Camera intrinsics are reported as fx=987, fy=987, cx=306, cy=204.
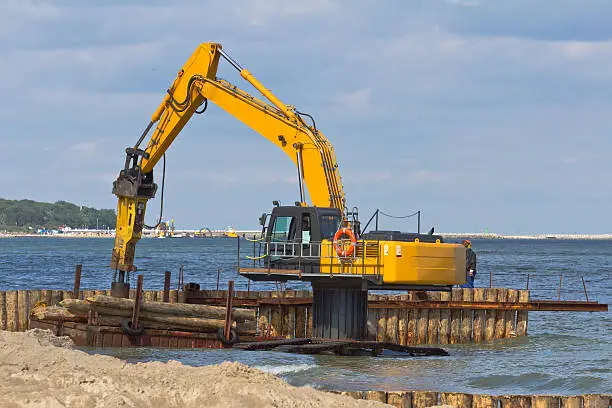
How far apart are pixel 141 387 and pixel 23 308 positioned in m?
14.5

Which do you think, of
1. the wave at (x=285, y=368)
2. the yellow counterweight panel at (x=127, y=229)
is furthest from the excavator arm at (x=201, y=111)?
the wave at (x=285, y=368)

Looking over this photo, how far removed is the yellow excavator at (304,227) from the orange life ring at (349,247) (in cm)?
2

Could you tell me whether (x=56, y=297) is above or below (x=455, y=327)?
above

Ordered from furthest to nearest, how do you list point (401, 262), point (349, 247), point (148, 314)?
point (148, 314)
point (349, 247)
point (401, 262)

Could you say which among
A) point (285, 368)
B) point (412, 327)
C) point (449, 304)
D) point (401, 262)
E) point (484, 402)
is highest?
point (401, 262)

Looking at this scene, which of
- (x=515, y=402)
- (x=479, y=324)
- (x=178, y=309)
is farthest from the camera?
(x=479, y=324)

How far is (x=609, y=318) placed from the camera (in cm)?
3847

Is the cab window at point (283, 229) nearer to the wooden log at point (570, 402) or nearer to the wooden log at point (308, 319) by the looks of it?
the wooden log at point (308, 319)

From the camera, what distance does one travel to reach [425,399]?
1397 centimetres

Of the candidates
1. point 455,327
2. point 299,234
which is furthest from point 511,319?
point 299,234

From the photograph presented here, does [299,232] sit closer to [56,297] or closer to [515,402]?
[56,297]

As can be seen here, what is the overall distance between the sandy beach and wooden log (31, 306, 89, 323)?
10850 millimetres

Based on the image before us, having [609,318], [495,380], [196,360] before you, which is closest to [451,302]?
[495,380]

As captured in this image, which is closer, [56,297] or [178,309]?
[178,309]
